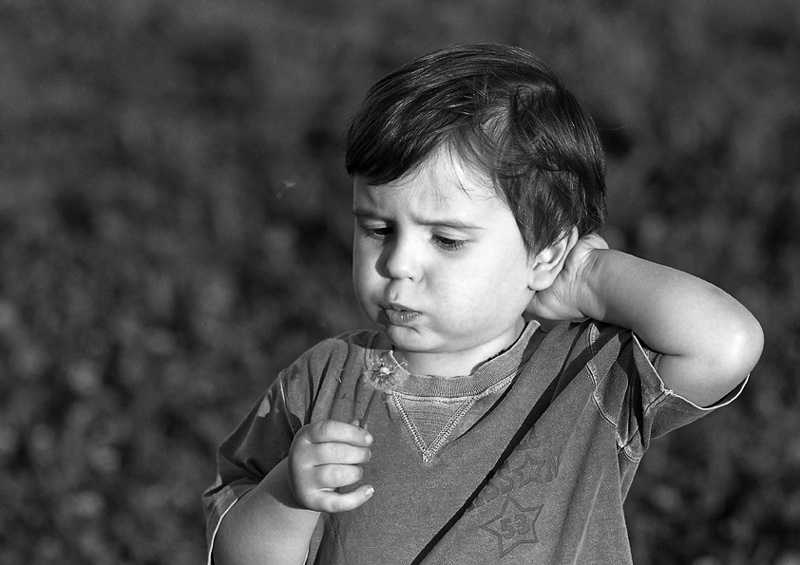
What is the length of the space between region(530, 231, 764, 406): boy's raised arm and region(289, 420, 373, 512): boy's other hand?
422mm

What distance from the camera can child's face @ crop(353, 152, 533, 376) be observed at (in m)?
1.61

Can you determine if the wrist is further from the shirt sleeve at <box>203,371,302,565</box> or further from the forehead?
the shirt sleeve at <box>203,371,302,565</box>

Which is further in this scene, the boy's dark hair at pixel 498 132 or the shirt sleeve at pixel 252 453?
the shirt sleeve at pixel 252 453

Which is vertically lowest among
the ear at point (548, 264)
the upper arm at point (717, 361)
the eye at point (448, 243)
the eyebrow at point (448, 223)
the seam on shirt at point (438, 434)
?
the seam on shirt at point (438, 434)

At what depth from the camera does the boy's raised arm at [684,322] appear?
5.19 feet

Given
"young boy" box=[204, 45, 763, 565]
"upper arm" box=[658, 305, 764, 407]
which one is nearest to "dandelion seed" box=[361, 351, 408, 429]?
"young boy" box=[204, 45, 763, 565]

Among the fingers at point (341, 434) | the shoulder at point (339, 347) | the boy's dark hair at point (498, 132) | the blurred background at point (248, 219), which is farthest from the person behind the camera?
the blurred background at point (248, 219)

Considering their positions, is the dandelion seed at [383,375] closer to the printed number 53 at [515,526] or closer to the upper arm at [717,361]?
the printed number 53 at [515,526]

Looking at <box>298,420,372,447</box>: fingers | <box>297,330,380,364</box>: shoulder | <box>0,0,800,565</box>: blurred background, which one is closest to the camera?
<box>298,420,372,447</box>: fingers

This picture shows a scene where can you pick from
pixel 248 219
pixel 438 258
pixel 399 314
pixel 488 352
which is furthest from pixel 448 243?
pixel 248 219

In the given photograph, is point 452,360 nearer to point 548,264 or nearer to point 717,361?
point 548,264

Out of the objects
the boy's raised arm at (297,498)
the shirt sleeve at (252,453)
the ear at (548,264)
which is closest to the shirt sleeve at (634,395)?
the ear at (548,264)

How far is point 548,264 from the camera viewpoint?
1.74m

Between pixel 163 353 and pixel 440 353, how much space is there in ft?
7.96
